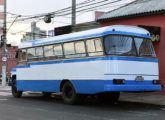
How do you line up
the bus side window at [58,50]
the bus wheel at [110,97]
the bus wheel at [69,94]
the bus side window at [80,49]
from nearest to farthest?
the bus side window at [80,49] < the bus wheel at [69,94] < the bus side window at [58,50] < the bus wheel at [110,97]

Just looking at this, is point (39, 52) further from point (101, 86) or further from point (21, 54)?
point (101, 86)

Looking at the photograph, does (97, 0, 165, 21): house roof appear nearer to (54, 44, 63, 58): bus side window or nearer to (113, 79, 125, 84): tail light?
(54, 44, 63, 58): bus side window

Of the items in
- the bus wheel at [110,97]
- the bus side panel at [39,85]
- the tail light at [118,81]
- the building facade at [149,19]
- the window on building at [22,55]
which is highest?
the building facade at [149,19]

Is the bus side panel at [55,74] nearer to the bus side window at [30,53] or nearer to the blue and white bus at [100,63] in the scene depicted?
the blue and white bus at [100,63]

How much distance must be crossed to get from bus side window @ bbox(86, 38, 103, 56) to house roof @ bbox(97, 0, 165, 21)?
19.0 feet

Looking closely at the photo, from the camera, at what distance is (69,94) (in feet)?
49.1

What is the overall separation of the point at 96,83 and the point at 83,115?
7.31 ft

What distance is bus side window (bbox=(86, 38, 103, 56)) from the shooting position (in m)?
13.1

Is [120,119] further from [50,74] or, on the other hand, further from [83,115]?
[50,74]

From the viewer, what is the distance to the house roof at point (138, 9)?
725 inches

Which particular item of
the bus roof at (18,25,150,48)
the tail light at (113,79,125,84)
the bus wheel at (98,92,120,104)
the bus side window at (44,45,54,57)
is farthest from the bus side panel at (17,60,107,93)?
the bus wheel at (98,92,120,104)

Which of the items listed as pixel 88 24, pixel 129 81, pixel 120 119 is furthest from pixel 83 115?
pixel 88 24

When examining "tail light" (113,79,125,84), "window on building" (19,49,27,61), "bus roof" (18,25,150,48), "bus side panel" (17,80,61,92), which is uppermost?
"bus roof" (18,25,150,48)

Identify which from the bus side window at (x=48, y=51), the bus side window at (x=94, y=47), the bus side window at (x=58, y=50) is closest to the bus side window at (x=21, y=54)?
the bus side window at (x=48, y=51)
